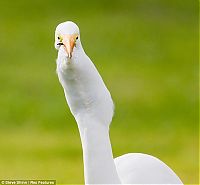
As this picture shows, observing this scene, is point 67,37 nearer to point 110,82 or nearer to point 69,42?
point 69,42

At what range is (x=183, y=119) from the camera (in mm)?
11992

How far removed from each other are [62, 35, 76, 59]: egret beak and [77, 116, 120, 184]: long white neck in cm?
31

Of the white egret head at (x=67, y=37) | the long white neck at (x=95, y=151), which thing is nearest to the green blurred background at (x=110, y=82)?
the long white neck at (x=95, y=151)

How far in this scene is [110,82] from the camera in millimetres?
12766

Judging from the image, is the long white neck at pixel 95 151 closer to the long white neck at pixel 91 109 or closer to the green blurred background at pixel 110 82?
the long white neck at pixel 91 109

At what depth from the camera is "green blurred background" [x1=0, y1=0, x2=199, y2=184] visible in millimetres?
10141

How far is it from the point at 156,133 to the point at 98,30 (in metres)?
4.90

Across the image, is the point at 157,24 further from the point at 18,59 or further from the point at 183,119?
the point at 183,119

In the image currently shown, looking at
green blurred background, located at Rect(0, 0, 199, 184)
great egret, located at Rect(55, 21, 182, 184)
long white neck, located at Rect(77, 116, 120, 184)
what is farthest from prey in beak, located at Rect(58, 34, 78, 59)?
green blurred background, located at Rect(0, 0, 199, 184)

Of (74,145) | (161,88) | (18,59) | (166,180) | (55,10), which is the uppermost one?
(55,10)

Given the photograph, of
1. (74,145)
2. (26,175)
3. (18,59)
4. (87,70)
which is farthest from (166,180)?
(18,59)

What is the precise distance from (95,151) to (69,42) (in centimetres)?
45

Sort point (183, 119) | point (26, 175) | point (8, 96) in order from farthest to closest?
point (8, 96) → point (183, 119) → point (26, 175)

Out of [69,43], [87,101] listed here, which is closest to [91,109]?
[87,101]
